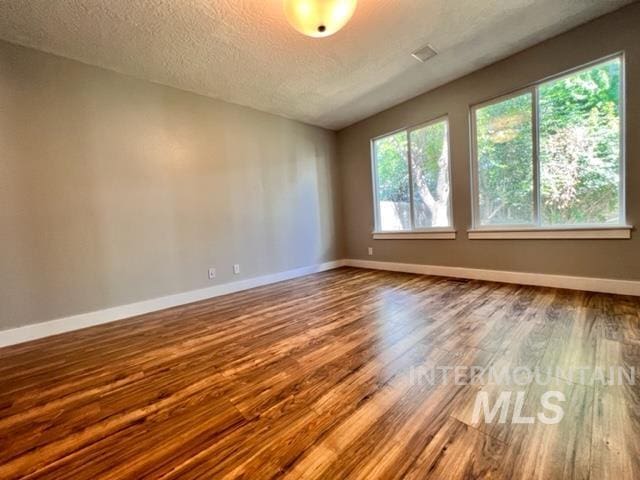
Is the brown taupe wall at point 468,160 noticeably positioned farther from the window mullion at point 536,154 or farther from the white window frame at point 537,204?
the window mullion at point 536,154

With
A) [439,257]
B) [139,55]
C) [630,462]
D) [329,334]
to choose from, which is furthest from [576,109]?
[139,55]

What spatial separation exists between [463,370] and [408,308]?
3.45ft

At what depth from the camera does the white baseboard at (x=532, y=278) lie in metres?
2.55

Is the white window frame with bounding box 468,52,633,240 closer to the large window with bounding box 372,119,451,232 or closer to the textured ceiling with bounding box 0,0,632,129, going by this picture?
the large window with bounding box 372,119,451,232

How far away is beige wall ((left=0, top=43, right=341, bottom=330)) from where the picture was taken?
2.33 m

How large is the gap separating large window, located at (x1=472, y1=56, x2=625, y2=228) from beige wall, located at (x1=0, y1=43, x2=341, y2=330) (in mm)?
2933

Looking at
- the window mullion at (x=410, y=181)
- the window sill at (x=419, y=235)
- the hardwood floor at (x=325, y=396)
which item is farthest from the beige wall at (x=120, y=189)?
the window mullion at (x=410, y=181)

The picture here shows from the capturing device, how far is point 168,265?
3.13 metres

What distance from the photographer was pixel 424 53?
2.82 m

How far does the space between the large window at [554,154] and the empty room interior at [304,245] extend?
0.07 ft

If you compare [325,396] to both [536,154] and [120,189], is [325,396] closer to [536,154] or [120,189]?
[120,189]

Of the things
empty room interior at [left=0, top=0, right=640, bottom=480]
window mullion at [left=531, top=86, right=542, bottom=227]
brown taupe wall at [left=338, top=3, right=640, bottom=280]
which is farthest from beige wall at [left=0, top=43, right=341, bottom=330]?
window mullion at [left=531, top=86, right=542, bottom=227]

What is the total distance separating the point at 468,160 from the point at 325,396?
3.43 m

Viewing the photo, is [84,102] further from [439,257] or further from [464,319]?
[439,257]
